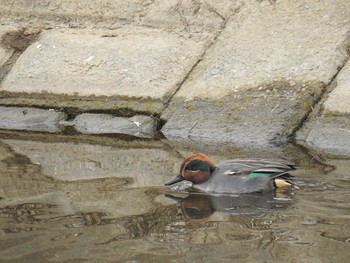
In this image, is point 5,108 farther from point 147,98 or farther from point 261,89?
point 261,89

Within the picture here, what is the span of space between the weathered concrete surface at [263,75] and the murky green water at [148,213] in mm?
405

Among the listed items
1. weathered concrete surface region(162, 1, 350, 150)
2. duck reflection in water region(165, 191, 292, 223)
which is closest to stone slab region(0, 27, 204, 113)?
weathered concrete surface region(162, 1, 350, 150)

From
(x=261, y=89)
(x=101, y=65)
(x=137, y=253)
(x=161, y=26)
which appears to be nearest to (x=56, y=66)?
(x=101, y=65)

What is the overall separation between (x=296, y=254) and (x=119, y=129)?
3860 millimetres

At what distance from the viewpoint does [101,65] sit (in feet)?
33.8

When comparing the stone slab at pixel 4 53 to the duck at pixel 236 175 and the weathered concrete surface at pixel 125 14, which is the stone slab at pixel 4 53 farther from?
the duck at pixel 236 175

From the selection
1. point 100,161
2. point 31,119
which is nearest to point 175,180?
point 100,161

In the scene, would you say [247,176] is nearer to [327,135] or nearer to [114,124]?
[327,135]

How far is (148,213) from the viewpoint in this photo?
6.93m

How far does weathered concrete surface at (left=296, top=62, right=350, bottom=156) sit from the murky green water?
24 cm

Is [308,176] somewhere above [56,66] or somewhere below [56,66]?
below

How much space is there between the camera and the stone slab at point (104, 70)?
984cm

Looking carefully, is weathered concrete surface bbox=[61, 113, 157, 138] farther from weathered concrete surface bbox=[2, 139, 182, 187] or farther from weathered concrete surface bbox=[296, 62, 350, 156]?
weathered concrete surface bbox=[296, 62, 350, 156]

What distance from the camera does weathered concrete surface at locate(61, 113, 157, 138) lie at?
372 inches
